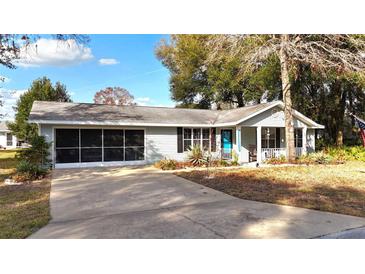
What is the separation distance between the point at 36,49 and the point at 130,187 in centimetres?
502

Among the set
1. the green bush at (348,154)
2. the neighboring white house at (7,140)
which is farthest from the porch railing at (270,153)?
the neighboring white house at (7,140)

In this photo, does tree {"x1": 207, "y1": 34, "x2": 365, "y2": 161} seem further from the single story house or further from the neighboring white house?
the neighboring white house

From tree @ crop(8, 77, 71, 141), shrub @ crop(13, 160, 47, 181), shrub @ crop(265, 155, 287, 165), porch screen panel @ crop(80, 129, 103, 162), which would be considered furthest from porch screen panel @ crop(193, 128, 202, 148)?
tree @ crop(8, 77, 71, 141)

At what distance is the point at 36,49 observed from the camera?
8.70 m

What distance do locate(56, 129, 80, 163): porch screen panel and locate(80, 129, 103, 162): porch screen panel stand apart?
288 mm

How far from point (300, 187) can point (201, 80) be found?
20.9 m

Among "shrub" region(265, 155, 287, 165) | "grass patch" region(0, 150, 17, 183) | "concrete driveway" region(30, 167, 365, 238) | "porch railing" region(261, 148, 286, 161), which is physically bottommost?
"concrete driveway" region(30, 167, 365, 238)

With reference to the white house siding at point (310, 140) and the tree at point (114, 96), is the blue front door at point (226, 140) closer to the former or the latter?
the white house siding at point (310, 140)

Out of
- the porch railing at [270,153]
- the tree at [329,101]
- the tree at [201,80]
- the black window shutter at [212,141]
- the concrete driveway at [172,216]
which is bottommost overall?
the concrete driveway at [172,216]

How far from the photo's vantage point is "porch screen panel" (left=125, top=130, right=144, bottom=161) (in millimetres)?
15859

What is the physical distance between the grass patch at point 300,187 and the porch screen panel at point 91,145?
5254 millimetres

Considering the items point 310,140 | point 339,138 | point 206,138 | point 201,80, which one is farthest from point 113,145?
point 339,138

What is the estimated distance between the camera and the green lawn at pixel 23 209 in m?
5.13
